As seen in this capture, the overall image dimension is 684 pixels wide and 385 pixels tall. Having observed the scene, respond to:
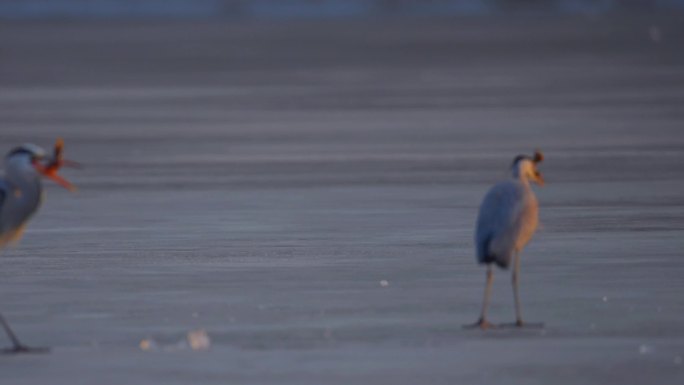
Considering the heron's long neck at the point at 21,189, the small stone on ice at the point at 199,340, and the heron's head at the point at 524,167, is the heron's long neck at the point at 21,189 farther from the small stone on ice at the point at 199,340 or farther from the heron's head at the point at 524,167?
the heron's head at the point at 524,167

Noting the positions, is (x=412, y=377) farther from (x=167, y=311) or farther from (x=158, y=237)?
(x=158, y=237)

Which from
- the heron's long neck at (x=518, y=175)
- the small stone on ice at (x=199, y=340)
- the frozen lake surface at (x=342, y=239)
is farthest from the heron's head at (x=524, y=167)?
the small stone on ice at (x=199, y=340)

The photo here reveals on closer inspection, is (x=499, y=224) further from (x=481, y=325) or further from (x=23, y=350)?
(x=23, y=350)

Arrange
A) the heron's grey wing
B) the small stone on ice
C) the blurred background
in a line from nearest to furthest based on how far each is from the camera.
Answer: the small stone on ice, the heron's grey wing, the blurred background

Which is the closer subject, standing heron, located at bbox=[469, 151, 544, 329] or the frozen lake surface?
the frozen lake surface

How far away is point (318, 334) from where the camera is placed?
35.3 ft

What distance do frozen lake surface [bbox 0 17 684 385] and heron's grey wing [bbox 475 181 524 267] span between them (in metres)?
0.45

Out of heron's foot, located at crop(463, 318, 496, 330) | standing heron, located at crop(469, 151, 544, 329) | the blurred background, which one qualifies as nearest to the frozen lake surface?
heron's foot, located at crop(463, 318, 496, 330)

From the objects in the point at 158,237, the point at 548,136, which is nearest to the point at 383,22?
the point at 548,136

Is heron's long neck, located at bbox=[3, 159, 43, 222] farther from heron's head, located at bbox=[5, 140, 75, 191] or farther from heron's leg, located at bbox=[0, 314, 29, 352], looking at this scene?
heron's leg, located at bbox=[0, 314, 29, 352]

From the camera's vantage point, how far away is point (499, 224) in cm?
1062

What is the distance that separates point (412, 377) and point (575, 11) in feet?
433

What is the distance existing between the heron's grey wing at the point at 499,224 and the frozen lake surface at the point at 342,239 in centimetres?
45

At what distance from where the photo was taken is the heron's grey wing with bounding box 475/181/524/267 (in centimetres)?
1053
